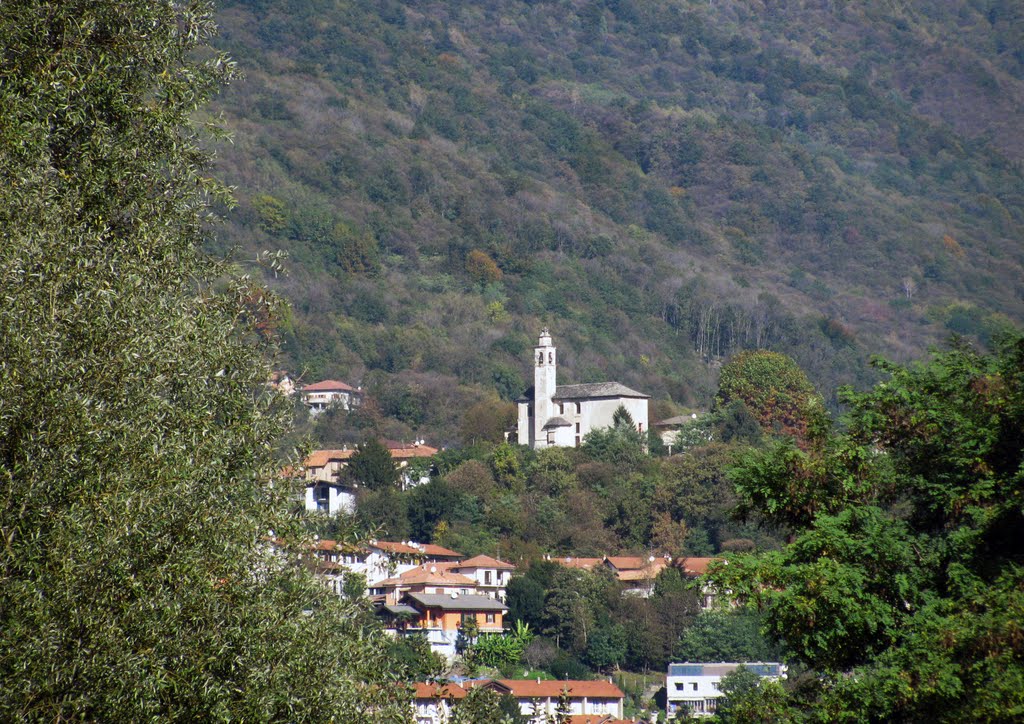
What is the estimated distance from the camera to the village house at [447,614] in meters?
64.0

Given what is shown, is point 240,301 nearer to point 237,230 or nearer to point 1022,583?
point 1022,583

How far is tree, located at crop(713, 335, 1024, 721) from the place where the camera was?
13664 millimetres

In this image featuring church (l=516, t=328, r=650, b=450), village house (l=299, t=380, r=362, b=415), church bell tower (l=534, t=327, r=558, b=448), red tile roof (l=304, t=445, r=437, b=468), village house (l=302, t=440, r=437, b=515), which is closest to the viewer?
village house (l=302, t=440, r=437, b=515)

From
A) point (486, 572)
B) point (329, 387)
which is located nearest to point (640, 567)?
point (486, 572)

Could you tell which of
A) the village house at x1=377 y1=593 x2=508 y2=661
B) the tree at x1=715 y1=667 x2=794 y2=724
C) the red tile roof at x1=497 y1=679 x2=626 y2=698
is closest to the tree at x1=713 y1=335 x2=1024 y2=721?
the tree at x1=715 y1=667 x2=794 y2=724

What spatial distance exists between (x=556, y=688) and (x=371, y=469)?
2982cm

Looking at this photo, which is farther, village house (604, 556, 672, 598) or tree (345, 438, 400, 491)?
tree (345, 438, 400, 491)

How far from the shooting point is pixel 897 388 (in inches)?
661

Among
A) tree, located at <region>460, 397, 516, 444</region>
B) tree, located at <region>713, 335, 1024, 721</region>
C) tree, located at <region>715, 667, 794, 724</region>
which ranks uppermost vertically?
tree, located at <region>713, 335, 1024, 721</region>

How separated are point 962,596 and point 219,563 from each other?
7132mm

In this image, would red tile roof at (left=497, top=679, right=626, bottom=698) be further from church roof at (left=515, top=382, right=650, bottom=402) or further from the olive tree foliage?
the olive tree foliage

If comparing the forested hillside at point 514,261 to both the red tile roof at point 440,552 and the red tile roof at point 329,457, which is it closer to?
the red tile roof at point 329,457

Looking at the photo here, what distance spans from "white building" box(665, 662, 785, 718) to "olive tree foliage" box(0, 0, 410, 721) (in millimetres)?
43860

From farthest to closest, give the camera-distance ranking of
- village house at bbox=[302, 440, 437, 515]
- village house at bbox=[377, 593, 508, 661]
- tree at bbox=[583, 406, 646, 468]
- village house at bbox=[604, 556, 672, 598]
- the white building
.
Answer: tree at bbox=[583, 406, 646, 468] → village house at bbox=[302, 440, 437, 515] → village house at bbox=[604, 556, 672, 598] → village house at bbox=[377, 593, 508, 661] → the white building
